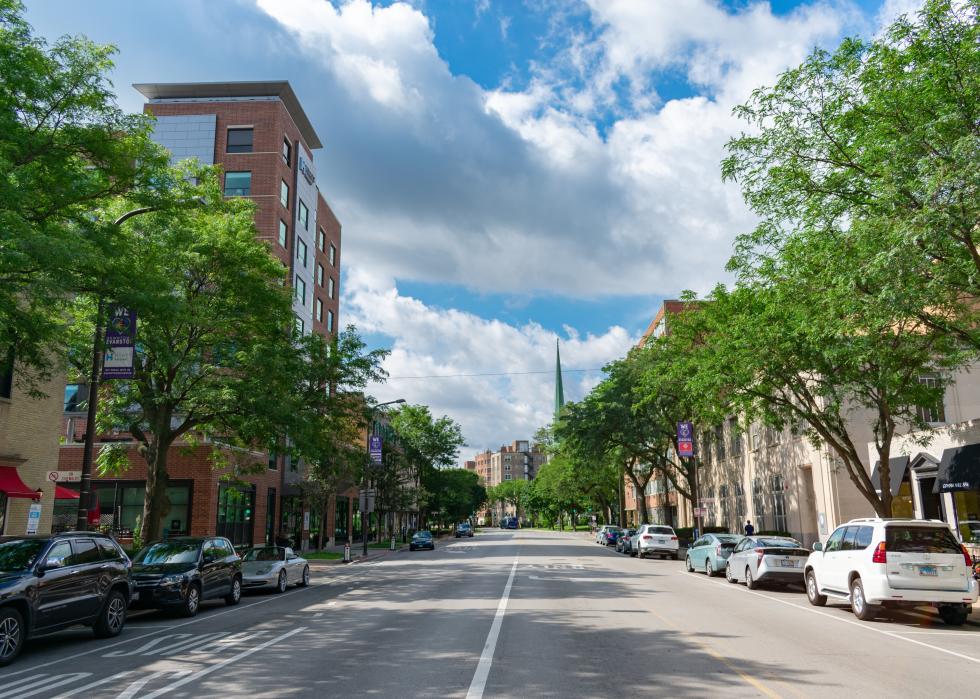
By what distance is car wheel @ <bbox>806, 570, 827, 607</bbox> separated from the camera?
1633 cm

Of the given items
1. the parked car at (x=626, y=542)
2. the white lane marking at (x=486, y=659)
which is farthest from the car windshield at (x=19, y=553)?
the parked car at (x=626, y=542)

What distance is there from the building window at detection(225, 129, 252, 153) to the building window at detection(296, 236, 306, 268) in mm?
6258

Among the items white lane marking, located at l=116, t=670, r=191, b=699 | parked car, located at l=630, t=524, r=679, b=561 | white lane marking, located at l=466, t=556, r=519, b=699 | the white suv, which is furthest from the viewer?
parked car, located at l=630, t=524, r=679, b=561

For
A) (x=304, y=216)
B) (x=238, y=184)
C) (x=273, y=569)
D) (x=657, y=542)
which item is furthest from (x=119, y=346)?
(x=304, y=216)

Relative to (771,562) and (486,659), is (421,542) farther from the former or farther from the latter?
(486,659)

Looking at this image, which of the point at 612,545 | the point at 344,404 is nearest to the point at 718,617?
the point at 344,404

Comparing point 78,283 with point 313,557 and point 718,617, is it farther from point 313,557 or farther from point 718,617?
point 313,557

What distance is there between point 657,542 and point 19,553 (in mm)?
30411

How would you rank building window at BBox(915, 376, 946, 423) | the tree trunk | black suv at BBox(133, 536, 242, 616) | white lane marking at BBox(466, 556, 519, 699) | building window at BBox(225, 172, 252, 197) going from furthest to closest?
1. building window at BBox(225, 172, 252, 197)
2. building window at BBox(915, 376, 946, 423)
3. the tree trunk
4. black suv at BBox(133, 536, 242, 616)
5. white lane marking at BBox(466, 556, 519, 699)

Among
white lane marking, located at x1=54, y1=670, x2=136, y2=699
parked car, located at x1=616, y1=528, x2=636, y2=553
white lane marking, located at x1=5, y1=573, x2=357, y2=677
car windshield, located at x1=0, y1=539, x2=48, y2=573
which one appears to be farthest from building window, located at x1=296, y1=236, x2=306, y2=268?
white lane marking, located at x1=54, y1=670, x2=136, y2=699

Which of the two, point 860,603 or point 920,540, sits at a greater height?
point 920,540

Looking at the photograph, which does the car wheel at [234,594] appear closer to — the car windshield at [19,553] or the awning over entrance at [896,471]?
the car windshield at [19,553]

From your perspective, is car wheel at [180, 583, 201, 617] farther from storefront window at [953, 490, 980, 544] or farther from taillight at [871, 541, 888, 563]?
storefront window at [953, 490, 980, 544]

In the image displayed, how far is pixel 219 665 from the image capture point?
9.59m
